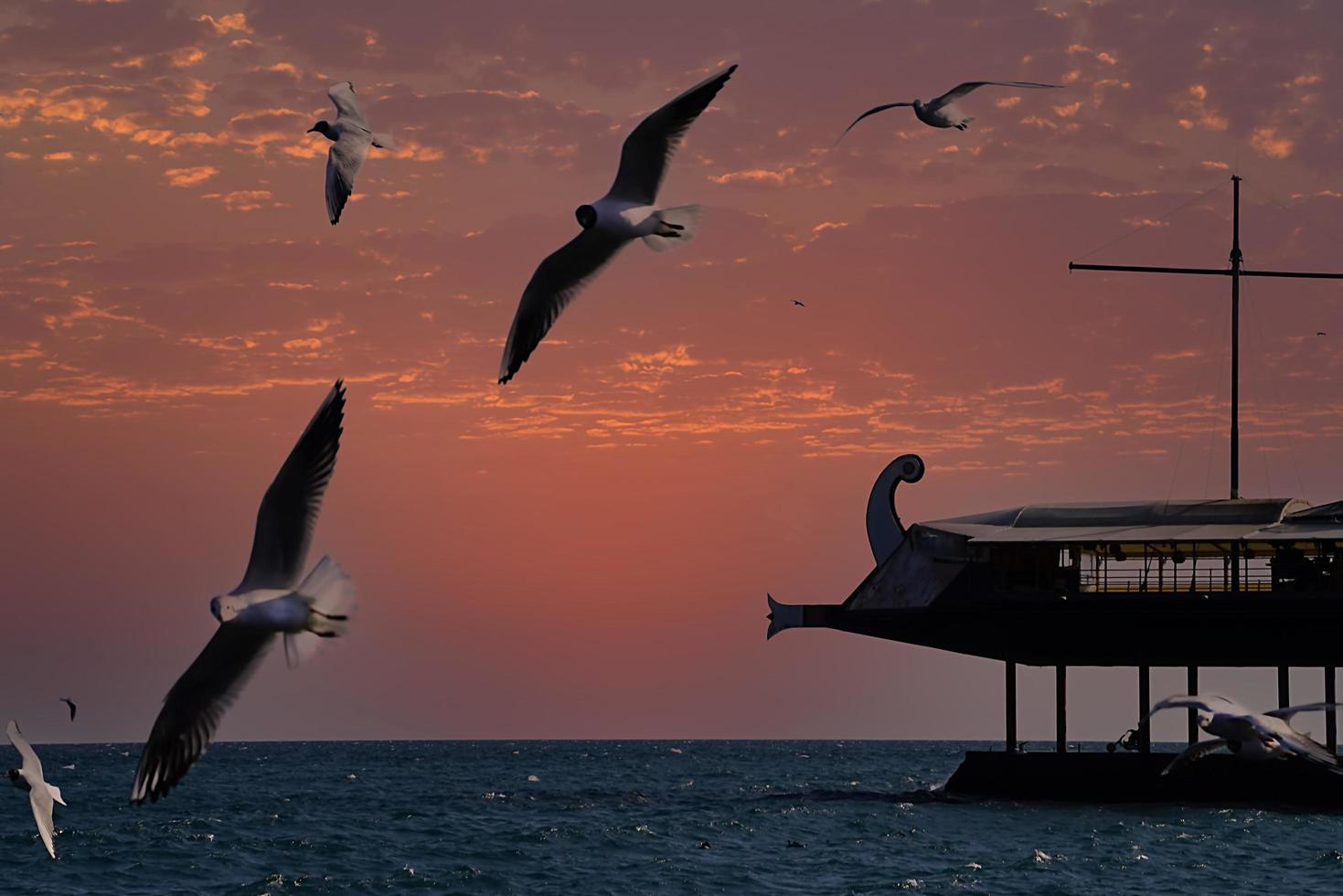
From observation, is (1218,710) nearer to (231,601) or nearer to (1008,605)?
(231,601)

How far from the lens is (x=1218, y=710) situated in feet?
69.6

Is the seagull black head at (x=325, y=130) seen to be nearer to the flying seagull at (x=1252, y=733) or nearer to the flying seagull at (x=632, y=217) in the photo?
the flying seagull at (x=632, y=217)

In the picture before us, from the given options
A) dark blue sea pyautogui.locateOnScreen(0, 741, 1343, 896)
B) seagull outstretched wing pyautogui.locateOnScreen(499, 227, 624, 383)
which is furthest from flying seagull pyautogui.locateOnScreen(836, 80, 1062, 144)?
dark blue sea pyautogui.locateOnScreen(0, 741, 1343, 896)

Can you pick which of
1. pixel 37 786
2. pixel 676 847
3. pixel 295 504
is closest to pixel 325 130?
pixel 295 504

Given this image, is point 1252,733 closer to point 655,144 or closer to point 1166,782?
point 655,144

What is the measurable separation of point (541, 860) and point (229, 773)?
91.2 meters

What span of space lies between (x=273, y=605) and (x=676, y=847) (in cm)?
4297

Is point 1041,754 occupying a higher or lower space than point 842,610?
lower

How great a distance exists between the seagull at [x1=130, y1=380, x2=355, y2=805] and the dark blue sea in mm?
30237

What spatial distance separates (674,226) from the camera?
2069 centimetres

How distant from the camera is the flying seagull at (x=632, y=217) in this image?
20.6 meters

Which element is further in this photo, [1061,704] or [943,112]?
[1061,704]

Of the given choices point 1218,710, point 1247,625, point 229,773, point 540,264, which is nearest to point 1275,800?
point 1247,625

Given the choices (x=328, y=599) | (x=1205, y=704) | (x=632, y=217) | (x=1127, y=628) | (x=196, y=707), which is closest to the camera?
(x=328, y=599)
